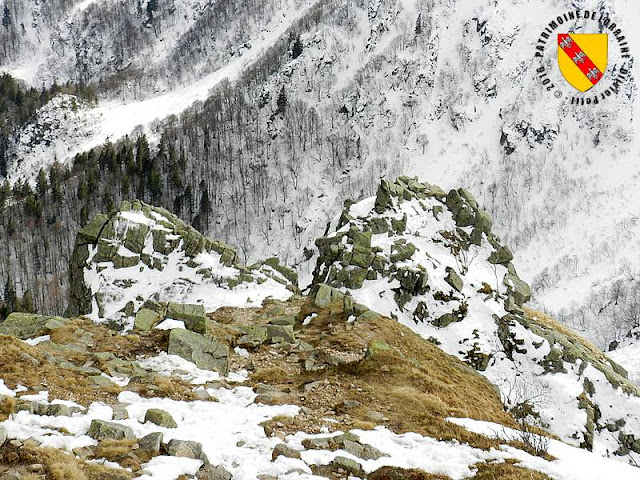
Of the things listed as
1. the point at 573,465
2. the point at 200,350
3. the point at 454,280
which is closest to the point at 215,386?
the point at 200,350

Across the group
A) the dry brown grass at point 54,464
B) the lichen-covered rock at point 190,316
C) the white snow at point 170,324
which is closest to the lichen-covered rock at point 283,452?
the dry brown grass at point 54,464

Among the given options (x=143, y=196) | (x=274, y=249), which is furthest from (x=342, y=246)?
(x=143, y=196)

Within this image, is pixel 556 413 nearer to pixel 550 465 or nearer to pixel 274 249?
pixel 550 465

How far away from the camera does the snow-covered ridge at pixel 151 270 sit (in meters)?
39.3

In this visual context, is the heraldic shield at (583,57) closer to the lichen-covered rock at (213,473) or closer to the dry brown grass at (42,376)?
the dry brown grass at (42,376)

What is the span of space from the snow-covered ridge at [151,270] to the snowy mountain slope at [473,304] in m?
8.23

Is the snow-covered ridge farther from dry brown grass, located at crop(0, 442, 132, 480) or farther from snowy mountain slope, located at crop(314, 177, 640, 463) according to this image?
dry brown grass, located at crop(0, 442, 132, 480)

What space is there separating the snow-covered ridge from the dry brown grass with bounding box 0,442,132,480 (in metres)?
28.0

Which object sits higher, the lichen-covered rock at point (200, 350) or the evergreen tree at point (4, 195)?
the evergreen tree at point (4, 195)

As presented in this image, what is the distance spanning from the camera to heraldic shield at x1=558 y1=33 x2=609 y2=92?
122m

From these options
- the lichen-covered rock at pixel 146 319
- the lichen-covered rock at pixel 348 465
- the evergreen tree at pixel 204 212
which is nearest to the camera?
the lichen-covered rock at pixel 348 465

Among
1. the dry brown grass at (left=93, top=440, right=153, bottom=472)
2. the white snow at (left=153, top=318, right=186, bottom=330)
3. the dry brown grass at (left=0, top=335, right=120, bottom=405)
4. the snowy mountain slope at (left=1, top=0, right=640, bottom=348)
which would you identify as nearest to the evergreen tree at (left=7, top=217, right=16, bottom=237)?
the snowy mountain slope at (left=1, top=0, right=640, bottom=348)

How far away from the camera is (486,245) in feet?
141

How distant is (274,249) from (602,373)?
302 ft
